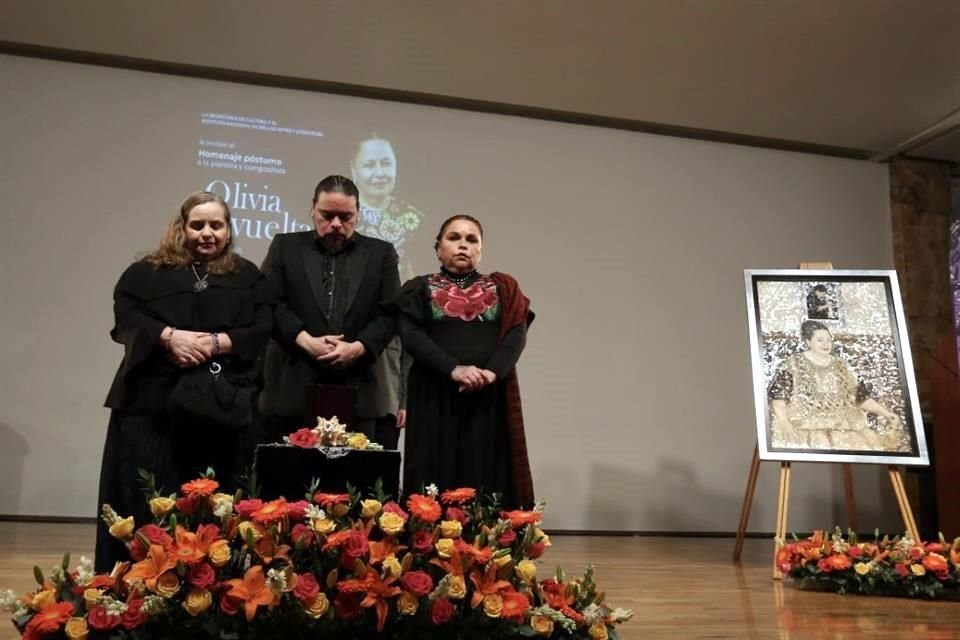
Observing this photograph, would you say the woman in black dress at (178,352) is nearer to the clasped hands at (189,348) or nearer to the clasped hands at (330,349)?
the clasped hands at (189,348)

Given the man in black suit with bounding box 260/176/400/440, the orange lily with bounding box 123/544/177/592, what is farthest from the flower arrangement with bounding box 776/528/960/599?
the orange lily with bounding box 123/544/177/592

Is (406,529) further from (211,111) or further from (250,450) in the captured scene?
(211,111)

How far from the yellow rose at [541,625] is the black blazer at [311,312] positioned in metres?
1.05

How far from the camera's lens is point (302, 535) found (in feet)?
4.47

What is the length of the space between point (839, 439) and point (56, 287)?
403cm

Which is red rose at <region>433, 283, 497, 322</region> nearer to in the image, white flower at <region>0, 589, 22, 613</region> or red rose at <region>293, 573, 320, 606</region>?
red rose at <region>293, 573, 320, 606</region>

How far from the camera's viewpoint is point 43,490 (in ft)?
14.0

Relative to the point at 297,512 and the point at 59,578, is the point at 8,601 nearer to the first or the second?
the point at 59,578

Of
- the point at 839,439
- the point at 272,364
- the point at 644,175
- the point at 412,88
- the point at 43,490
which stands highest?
the point at 412,88

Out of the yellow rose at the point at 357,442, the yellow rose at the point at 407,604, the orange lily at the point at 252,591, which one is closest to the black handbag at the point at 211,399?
the yellow rose at the point at 357,442

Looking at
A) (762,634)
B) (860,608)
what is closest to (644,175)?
(860,608)

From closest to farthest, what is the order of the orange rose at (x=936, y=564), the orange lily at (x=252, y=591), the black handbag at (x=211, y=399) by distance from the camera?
the orange lily at (x=252, y=591) → the black handbag at (x=211, y=399) → the orange rose at (x=936, y=564)

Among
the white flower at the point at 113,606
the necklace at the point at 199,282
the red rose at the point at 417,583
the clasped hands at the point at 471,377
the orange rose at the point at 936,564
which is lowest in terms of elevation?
the orange rose at the point at 936,564

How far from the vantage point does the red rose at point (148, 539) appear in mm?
1308
